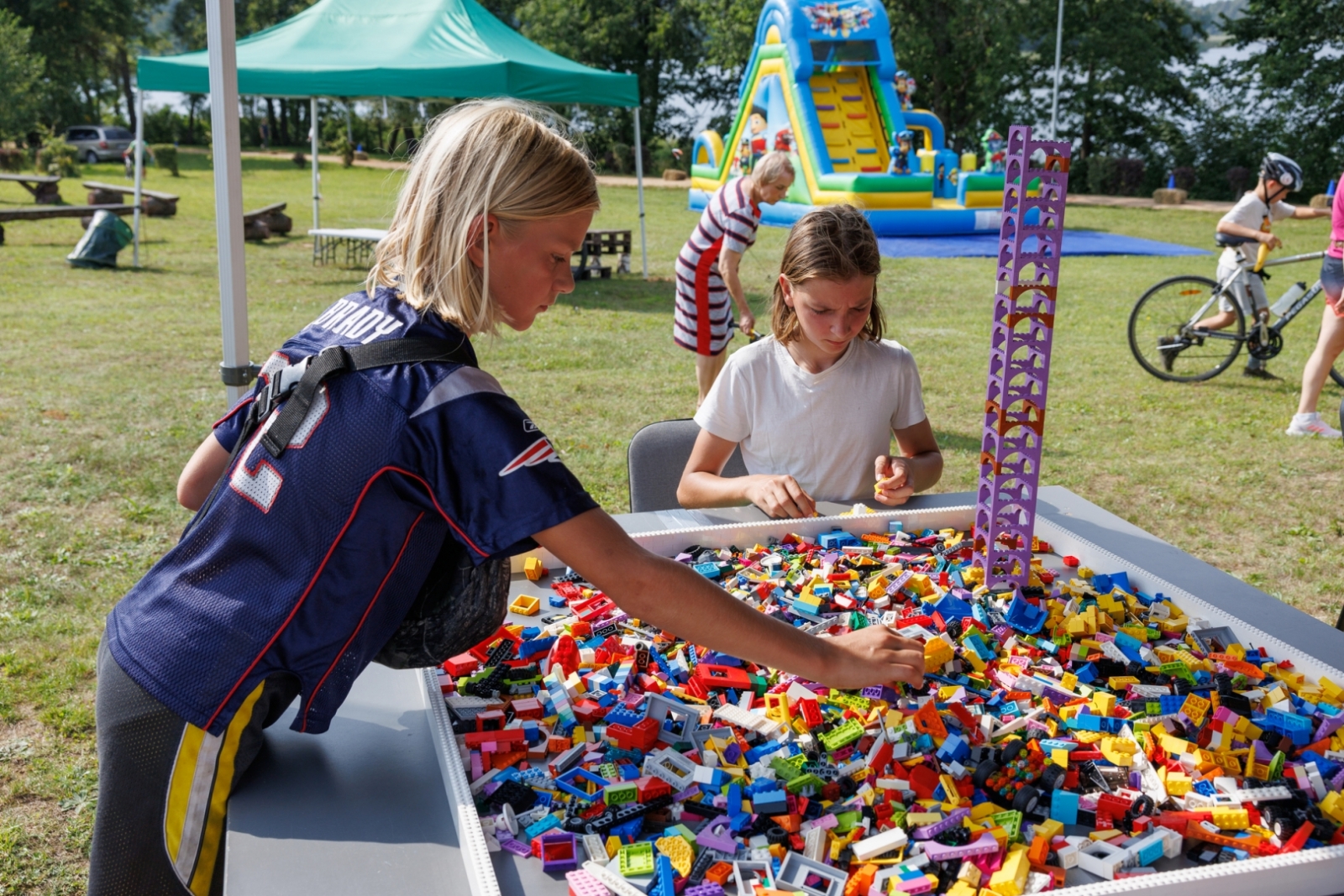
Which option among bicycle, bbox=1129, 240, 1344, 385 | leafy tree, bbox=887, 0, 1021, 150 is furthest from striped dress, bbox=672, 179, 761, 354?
leafy tree, bbox=887, 0, 1021, 150

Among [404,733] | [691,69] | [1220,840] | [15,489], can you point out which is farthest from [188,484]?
[691,69]

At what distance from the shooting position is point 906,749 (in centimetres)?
139

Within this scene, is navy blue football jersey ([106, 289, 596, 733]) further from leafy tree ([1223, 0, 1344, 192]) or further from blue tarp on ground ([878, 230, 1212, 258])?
leafy tree ([1223, 0, 1344, 192])

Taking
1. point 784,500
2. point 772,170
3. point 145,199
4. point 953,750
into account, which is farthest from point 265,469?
point 145,199

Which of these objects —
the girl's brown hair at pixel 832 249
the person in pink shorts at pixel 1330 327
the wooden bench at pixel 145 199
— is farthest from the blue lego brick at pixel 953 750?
the wooden bench at pixel 145 199

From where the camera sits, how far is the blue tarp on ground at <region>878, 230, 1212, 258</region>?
13.5 meters

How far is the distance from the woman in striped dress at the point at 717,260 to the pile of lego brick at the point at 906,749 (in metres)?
3.90

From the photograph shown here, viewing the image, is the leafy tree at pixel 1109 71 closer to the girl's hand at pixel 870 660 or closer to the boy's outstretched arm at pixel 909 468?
the boy's outstretched arm at pixel 909 468

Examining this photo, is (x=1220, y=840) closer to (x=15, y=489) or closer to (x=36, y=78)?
(x=15, y=489)

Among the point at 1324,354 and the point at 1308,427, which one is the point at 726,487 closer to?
the point at 1324,354

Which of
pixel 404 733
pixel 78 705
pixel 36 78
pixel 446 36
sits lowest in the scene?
pixel 78 705

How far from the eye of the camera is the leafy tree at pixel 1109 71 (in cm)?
2680

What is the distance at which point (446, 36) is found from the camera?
1072cm

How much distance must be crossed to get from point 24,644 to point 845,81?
15.4 meters
